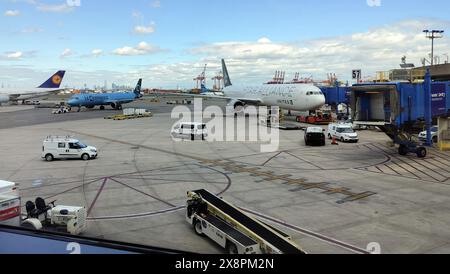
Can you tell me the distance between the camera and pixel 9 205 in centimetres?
1370

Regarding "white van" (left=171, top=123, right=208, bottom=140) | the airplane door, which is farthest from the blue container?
the airplane door

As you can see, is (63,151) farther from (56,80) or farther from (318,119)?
(56,80)

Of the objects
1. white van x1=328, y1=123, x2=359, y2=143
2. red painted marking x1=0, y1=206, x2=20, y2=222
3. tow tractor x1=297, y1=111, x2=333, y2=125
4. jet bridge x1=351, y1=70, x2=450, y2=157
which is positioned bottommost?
red painted marking x1=0, y1=206, x2=20, y2=222

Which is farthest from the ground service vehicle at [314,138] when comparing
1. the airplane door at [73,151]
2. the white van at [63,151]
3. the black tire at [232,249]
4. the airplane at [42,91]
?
the airplane at [42,91]

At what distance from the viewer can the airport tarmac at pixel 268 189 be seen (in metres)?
16.0

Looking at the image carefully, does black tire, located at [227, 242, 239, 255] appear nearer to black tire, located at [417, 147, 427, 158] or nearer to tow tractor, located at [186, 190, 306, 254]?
tow tractor, located at [186, 190, 306, 254]

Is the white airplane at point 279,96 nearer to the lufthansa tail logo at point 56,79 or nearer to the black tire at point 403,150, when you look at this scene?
the black tire at point 403,150

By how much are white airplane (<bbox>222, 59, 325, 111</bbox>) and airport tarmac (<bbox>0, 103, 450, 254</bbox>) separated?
63.0 feet

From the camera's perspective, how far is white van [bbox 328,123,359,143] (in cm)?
4379

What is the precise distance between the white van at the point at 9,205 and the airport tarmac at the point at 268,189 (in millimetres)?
3274

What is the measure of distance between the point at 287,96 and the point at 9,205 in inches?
2159

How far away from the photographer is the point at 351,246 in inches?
575

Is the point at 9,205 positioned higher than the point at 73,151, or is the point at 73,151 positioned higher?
the point at 9,205

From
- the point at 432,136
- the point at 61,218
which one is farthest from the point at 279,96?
the point at 61,218
